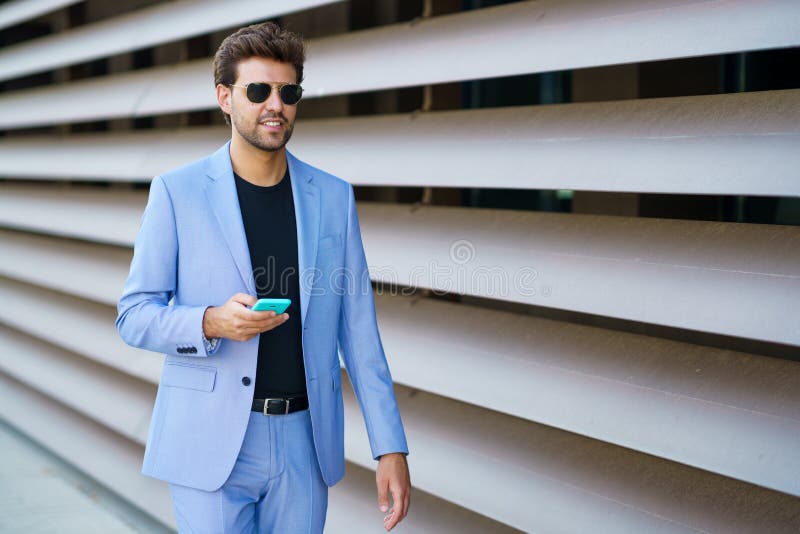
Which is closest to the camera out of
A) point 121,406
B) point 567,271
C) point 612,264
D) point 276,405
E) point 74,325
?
point 276,405

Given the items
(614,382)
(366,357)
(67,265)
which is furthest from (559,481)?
(67,265)

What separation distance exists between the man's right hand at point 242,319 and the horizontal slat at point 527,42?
132 cm

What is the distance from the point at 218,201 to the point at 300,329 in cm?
43

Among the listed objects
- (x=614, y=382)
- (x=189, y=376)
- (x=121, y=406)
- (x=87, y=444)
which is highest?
(x=189, y=376)

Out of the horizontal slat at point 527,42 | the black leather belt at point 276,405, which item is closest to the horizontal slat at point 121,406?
the black leather belt at point 276,405

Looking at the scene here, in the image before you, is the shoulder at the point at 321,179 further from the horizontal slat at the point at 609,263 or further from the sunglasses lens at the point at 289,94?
the horizontal slat at the point at 609,263

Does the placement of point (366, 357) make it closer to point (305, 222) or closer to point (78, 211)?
point (305, 222)

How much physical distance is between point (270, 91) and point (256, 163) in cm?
22

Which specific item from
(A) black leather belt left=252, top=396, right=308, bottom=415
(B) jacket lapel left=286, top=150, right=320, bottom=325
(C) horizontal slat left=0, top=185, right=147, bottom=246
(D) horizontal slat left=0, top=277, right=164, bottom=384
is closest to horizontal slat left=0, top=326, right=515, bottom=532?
(D) horizontal slat left=0, top=277, right=164, bottom=384

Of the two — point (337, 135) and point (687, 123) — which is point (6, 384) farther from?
point (687, 123)

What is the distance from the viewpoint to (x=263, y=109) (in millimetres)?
2752

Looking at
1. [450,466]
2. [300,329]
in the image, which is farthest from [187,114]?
[300,329]

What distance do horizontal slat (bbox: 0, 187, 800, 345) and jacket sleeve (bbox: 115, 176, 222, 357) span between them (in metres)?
1.19

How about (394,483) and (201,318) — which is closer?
(201,318)
